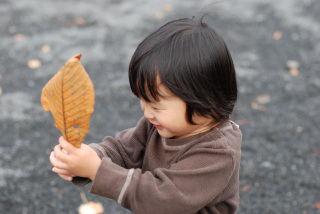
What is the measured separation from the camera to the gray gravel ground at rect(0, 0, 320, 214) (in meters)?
2.65

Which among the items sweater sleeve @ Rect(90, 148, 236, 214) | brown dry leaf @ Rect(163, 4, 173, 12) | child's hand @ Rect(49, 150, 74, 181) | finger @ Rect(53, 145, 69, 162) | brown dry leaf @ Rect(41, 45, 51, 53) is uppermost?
finger @ Rect(53, 145, 69, 162)

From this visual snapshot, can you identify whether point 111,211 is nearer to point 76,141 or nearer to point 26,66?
point 76,141

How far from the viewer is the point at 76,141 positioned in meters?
→ 1.17

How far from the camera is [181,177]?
128 centimetres

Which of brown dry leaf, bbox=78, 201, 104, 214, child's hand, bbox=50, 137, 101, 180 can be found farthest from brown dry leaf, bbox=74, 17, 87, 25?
child's hand, bbox=50, 137, 101, 180

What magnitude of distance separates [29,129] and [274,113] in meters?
2.07

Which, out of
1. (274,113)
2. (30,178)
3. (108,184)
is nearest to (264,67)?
(274,113)

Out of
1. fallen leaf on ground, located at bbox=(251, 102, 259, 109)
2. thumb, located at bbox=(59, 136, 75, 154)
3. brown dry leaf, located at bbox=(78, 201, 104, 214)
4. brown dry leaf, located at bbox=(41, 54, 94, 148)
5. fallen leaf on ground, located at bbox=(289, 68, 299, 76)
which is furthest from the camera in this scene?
fallen leaf on ground, located at bbox=(289, 68, 299, 76)

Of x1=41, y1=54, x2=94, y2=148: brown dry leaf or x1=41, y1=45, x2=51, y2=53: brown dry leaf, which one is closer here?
x1=41, y1=54, x2=94, y2=148: brown dry leaf

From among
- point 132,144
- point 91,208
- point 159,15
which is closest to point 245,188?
point 91,208

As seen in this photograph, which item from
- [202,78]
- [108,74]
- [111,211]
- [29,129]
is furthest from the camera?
[108,74]

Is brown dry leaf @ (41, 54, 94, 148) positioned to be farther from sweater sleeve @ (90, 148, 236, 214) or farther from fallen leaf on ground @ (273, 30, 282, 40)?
fallen leaf on ground @ (273, 30, 282, 40)

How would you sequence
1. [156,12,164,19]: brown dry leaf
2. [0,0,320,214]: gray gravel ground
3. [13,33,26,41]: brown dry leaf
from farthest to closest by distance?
[156,12,164,19]: brown dry leaf
[13,33,26,41]: brown dry leaf
[0,0,320,214]: gray gravel ground

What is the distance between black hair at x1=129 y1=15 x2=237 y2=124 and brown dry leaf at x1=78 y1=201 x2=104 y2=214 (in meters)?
1.41
